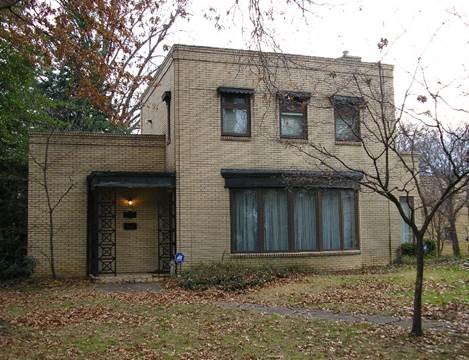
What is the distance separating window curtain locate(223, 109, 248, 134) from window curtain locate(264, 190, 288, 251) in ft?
7.32

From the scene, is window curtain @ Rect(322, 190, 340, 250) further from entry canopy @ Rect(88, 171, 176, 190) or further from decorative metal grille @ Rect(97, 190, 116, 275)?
decorative metal grille @ Rect(97, 190, 116, 275)

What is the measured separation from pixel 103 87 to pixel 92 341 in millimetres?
6284

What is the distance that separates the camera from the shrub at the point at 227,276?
598 inches

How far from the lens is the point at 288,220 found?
18219mm

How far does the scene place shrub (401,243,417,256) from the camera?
2003 cm

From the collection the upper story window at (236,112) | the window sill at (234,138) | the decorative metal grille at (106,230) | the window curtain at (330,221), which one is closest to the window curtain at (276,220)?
the window curtain at (330,221)

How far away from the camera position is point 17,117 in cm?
2164

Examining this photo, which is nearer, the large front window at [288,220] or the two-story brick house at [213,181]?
the two-story brick house at [213,181]

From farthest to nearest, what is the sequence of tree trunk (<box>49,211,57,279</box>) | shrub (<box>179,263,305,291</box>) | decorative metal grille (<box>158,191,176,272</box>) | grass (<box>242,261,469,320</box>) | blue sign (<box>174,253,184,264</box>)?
decorative metal grille (<box>158,191,176,272</box>)
tree trunk (<box>49,211,57,279</box>)
blue sign (<box>174,253,184,264</box>)
shrub (<box>179,263,305,291</box>)
grass (<box>242,261,469,320</box>)

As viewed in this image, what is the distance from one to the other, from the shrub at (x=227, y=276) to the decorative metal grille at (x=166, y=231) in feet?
6.11

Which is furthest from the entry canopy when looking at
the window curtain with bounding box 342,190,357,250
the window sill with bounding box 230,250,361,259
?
the window curtain with bounding box 342,190,357,250

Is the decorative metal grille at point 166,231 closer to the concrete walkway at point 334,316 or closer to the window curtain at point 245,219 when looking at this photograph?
the window curtain at point 245,219

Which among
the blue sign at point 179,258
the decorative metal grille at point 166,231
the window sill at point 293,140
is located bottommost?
the blue sign at point 179,258

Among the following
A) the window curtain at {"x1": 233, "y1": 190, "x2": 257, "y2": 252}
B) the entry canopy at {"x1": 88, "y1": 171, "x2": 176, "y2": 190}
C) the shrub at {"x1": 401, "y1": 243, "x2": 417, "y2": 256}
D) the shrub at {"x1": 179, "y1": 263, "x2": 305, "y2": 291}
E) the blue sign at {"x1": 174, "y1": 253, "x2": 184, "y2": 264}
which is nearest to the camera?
the shrub at {"x1": 179, "y1": 263, "x2": 305, "y2": 291}
